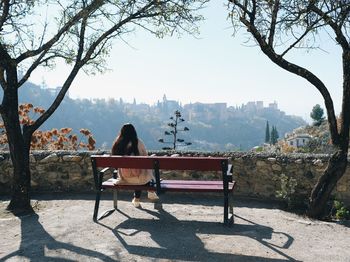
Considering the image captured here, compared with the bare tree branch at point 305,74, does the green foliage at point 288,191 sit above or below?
below

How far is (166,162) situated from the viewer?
5.16 m

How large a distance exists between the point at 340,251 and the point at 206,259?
1.47 m

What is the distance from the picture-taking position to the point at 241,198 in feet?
23.0

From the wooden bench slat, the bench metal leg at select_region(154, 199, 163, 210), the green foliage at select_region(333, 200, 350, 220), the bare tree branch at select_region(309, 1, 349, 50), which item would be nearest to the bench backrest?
the wooden bench slat

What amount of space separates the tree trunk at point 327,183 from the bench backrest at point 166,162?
66.2 inches

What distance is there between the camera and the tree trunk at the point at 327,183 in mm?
5578

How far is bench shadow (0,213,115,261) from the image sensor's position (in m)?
4.09

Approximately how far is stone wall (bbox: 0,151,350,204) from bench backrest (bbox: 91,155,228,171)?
2.15 meters

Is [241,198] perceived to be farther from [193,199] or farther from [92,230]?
[92,230]

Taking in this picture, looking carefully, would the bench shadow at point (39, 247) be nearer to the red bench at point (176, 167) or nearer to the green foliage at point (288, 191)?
the red bench at point (176, 167)

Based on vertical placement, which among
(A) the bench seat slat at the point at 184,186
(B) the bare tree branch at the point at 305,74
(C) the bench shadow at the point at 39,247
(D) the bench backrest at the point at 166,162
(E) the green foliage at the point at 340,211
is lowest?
(C) the bench shadow at the point at 39,247

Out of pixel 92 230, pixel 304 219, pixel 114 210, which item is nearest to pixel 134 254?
pixel 92 230

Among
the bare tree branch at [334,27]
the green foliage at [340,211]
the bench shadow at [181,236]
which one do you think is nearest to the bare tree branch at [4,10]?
the bench shadow at [181,236]

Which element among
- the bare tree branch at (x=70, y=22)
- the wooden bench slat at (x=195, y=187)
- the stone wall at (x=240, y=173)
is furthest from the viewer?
the stone wall at (x=240, y=173)
